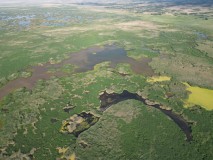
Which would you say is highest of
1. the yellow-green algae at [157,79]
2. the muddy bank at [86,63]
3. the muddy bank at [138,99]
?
A: the muddy bank at [138,99]

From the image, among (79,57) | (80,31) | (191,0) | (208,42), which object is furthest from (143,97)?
(191,0)

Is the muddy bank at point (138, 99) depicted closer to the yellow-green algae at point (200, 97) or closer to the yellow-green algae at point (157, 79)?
the yellow-green algae at point (200, 97)

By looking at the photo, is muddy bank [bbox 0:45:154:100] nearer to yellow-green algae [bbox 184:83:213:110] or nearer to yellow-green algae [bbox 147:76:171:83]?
yellow-green algae [bbox 147:76:171:83]

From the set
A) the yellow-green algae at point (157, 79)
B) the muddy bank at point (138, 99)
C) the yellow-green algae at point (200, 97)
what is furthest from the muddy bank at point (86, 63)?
the muddy bank at point (138, 99)

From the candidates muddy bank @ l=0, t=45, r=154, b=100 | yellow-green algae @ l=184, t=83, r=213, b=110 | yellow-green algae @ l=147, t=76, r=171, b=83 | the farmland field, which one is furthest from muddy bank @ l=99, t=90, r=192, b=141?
muddy bank @ l=0, t=45, r=154, b=100

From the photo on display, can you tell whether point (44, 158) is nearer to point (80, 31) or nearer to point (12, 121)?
point (12, 121)
